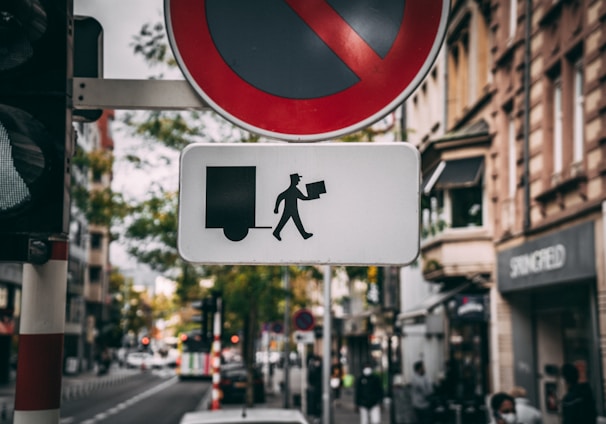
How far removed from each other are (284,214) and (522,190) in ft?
58.8

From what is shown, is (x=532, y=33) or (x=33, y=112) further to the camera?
(x=532, y=33)

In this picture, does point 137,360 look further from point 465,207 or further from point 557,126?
point 557,126

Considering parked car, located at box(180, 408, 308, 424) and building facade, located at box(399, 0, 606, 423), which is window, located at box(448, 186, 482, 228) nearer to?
building facade, located at box(399, 0, 606, 423)

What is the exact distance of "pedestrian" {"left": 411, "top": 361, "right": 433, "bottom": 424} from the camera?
20.7 meters

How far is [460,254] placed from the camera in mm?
22938

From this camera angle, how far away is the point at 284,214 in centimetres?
209

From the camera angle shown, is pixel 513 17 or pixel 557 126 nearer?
pixel 557 126

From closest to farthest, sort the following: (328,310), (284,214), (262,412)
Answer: (284,214)
(262,412)
(328,310)

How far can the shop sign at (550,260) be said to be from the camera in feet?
50.2

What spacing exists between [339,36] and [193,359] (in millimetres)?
57321

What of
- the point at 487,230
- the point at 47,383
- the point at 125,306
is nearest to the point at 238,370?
the point at 487,230

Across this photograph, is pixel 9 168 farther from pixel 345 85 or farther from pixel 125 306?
pixel 125 306

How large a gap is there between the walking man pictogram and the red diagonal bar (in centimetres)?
30

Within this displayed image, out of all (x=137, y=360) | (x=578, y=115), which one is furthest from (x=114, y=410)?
(x=137, y=360)
